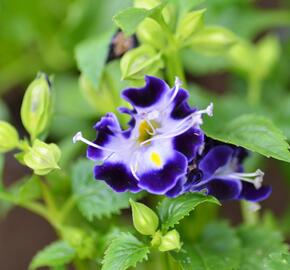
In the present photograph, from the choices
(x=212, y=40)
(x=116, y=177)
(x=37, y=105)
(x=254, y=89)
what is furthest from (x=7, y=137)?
(x=254, y=89)

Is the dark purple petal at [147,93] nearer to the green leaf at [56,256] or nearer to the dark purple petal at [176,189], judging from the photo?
the dark purple petal at [176,189]

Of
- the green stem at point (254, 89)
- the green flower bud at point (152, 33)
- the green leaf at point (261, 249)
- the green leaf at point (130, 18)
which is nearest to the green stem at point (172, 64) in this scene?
the green flower bud at point (152, 33)

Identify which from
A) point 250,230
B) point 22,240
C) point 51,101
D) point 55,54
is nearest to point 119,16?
point 51,101

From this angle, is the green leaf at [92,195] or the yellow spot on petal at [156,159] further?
the green leaf at [92,195]

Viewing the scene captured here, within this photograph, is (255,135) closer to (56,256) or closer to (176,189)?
(176,189)

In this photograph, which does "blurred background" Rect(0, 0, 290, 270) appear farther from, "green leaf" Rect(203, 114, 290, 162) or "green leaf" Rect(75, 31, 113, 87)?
"green leaf" Rect(203, 114, 290, 162)

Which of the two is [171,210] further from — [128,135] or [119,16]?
[119,16]
